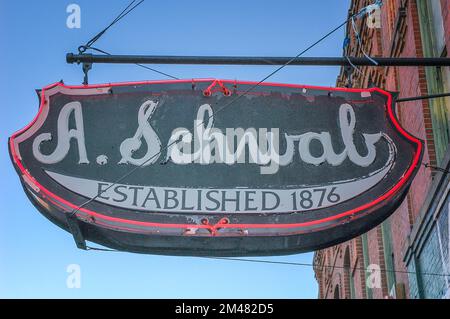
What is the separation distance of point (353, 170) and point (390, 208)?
1.51ft

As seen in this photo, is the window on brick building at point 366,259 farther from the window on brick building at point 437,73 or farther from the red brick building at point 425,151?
the window on brick building at point 437,73

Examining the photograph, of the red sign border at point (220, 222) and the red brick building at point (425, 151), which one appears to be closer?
the red sign border at point (220, 222)

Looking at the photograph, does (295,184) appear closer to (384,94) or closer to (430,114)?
(384,94)

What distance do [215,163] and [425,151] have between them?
4.39 metres

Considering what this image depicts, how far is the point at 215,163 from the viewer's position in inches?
302

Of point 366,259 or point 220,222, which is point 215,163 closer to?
point 220,222

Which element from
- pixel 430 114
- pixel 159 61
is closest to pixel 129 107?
pixel 159 61

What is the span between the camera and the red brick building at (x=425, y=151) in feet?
31.5

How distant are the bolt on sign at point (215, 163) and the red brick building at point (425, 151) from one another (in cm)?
66

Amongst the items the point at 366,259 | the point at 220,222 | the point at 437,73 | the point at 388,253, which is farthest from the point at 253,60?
the point at 366,259

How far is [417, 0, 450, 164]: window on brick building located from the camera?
1077cm

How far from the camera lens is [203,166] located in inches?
301

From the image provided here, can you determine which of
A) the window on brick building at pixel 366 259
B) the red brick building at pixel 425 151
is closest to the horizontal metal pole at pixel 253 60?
the red brick building at pixel 425 151
